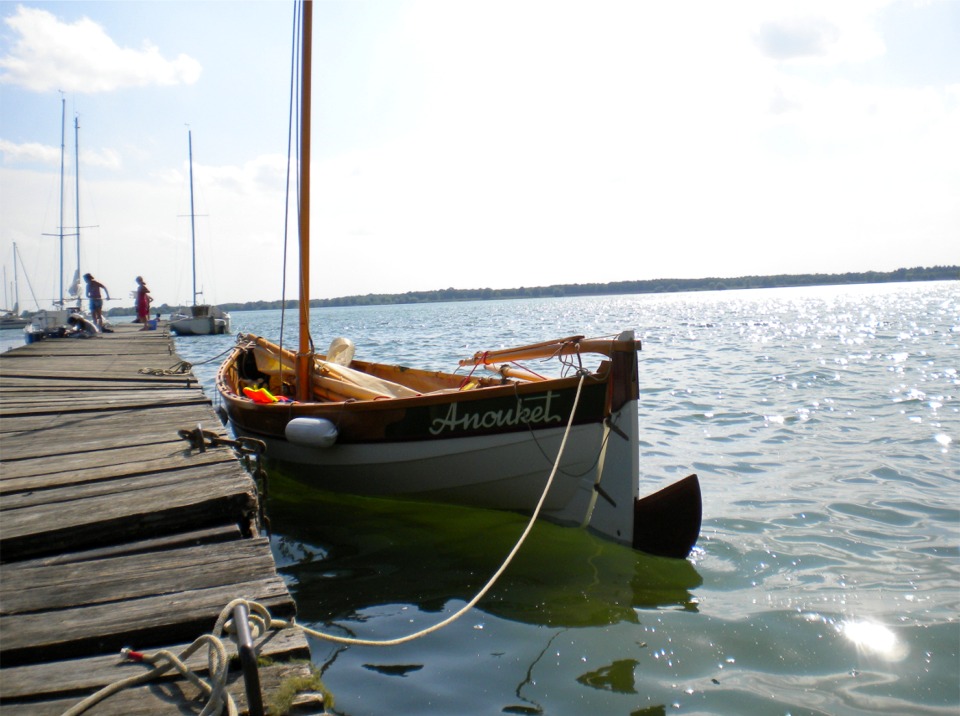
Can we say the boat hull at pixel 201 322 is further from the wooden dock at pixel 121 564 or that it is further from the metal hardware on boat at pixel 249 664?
the metal hardware on boat at pixel 249 664

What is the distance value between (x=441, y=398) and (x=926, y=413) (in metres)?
8.54

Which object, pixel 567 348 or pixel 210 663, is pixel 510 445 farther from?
pixel 210 663

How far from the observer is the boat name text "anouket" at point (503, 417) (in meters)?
5.46

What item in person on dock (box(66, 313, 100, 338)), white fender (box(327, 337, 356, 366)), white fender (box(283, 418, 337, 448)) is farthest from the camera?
person on dock (box(66, 313, 100, 338))

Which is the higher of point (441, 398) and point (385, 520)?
point (441, 398)

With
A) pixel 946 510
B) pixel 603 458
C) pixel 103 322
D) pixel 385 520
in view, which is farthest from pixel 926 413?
pixel 103 322

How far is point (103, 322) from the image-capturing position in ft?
72.7

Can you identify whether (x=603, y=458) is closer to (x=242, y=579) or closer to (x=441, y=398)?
(x=441, y=398)

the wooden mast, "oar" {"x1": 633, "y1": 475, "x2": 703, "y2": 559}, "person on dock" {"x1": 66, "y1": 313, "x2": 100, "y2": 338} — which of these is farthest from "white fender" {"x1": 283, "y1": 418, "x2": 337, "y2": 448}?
Result: "person on dock" {"x1": 66, "y1": 313, "x2": 100, "y2": 338}

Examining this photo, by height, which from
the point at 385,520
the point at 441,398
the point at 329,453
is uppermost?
the point at 441,398

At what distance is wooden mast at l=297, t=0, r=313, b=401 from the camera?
7.88 m

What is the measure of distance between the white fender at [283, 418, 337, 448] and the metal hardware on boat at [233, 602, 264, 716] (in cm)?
412

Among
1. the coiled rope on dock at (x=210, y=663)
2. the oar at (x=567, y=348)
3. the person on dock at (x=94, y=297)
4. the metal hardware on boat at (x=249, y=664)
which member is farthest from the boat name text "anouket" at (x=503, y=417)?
the person on dock at (x=94, y=297)

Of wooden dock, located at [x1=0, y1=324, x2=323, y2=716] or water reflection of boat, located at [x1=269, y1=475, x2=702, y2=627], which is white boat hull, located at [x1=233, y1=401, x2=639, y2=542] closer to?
water reflection of boat, located at [x1=269, y1=475, x2=702, y2=627]
